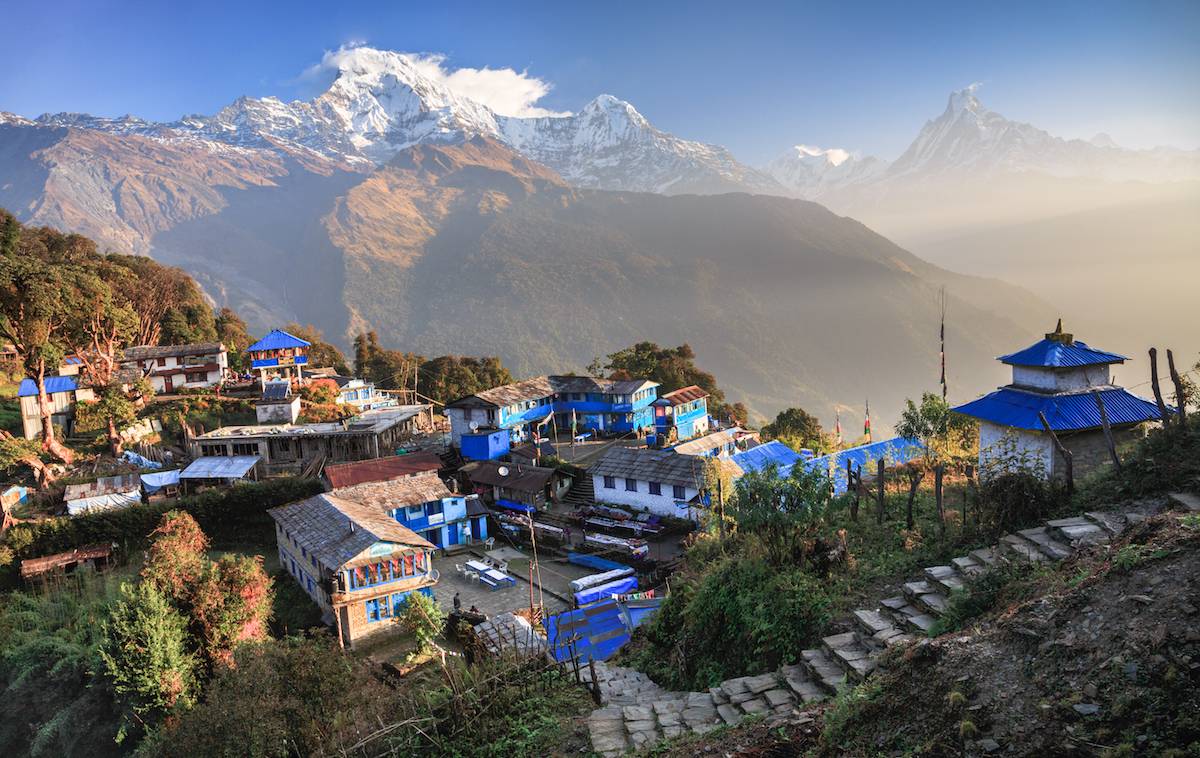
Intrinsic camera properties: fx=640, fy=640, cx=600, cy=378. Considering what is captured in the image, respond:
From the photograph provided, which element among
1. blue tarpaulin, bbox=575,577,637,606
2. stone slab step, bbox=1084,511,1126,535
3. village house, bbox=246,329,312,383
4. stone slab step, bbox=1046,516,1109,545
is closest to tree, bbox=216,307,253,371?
village house, bbox=246,329,312,383

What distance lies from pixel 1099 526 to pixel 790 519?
4617 millimetres

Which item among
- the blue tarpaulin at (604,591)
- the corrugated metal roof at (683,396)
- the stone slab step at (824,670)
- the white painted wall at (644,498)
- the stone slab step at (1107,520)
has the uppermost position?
the stone slab step at (1107,520)

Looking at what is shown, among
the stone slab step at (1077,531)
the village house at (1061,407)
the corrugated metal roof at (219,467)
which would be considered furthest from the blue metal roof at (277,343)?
the stone slab step at (1077,531)

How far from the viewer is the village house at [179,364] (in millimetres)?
45500

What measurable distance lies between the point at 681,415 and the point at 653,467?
15.3m

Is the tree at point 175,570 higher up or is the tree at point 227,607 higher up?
the tree at point 175,570

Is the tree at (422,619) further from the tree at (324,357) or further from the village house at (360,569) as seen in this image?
the tree at (324,357)

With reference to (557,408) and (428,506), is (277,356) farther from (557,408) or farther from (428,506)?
(428,506)

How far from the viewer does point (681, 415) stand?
4684 cm

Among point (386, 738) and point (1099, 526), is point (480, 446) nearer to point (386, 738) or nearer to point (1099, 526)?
point (386, 738)

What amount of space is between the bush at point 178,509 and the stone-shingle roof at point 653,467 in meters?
14.7

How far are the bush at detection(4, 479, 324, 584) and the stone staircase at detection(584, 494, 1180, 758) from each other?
85.0ft

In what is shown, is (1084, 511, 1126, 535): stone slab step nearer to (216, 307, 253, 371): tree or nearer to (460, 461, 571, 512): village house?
(460, 461, 571, 512): village house

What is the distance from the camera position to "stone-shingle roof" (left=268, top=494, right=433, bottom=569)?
72.8 feet
